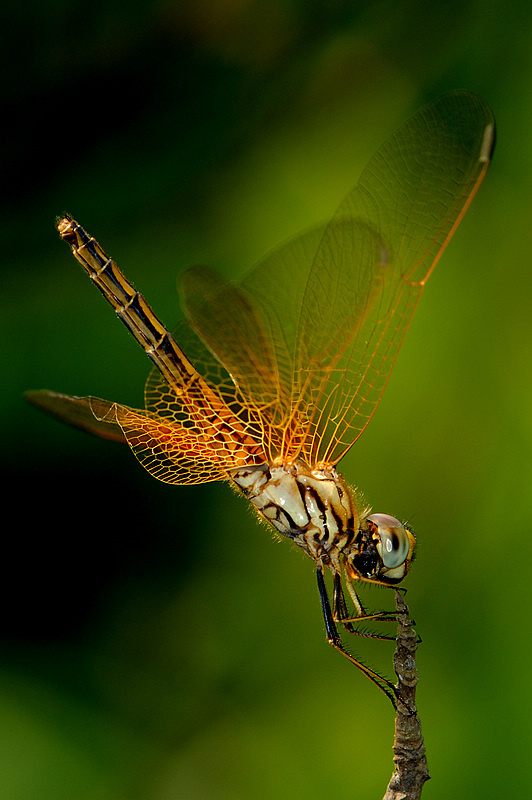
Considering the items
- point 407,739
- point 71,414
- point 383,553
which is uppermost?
point 71,414

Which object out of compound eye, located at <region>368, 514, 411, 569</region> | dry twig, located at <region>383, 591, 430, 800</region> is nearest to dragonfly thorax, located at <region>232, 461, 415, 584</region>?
compound eye, located at <region>368, 514, 411, 569</region>

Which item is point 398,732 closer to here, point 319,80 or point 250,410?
point 250,410

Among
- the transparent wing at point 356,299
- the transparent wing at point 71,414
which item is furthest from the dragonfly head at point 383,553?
the transparent wing at point 71,414

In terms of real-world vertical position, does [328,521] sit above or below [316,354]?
below

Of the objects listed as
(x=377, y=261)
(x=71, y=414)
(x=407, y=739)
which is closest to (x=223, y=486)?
(x=71, y=414)

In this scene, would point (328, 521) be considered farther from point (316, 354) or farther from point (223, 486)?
point (223, 486)

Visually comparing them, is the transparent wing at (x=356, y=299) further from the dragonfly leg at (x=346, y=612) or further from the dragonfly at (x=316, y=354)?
the dragonfly leg at (x=346, y=612)


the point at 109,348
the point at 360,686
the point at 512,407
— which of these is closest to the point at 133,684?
the point at 360,686
